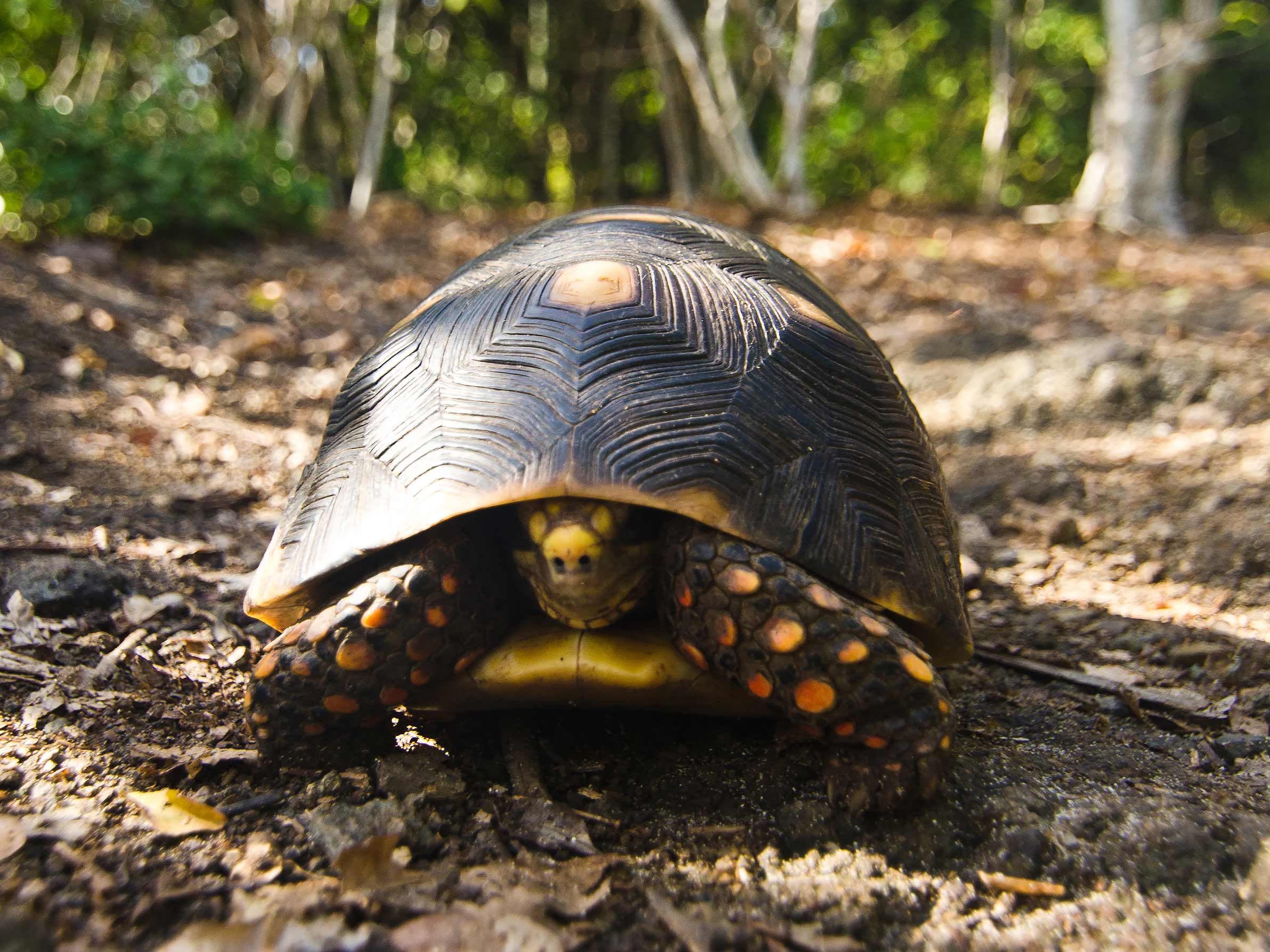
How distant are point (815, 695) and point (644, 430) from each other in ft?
1.69

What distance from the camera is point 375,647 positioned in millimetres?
1616

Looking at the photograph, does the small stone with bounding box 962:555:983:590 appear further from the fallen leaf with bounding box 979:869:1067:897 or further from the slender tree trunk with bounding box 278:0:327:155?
the slender tree trunk with bounding box 278:0:327:155

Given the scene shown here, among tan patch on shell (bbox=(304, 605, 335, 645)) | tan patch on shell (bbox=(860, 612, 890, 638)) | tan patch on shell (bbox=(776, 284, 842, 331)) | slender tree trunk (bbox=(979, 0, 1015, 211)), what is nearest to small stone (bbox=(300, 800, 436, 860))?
tan patch on shell (bbox=(304, 605, 335, 645))

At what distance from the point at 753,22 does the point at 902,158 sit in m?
6.75

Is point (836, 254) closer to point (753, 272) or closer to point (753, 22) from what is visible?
point (753, 22)

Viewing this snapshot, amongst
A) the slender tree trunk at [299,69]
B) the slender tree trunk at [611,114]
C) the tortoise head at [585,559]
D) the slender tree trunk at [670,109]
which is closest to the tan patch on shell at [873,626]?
the tortoise head at [585,559]

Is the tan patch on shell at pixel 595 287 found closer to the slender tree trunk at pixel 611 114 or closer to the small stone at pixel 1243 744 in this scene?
the small stone at pixel 1243 744

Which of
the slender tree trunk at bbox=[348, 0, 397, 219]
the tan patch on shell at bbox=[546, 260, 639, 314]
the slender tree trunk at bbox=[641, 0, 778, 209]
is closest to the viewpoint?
the tan patch on shell at bbox=[546, 260, 639, 314]

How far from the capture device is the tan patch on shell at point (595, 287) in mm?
1744

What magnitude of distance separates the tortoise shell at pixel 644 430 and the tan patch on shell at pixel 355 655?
135 mm

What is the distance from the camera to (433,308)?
2.02 metres

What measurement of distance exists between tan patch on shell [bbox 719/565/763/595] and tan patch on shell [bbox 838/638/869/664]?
17cm

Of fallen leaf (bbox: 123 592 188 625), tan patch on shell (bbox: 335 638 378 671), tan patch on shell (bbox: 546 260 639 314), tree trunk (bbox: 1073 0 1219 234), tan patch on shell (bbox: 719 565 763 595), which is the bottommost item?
tan patch on shell (bbox: 335 638 378 671)

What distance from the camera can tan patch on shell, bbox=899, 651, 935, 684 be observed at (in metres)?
1.50
